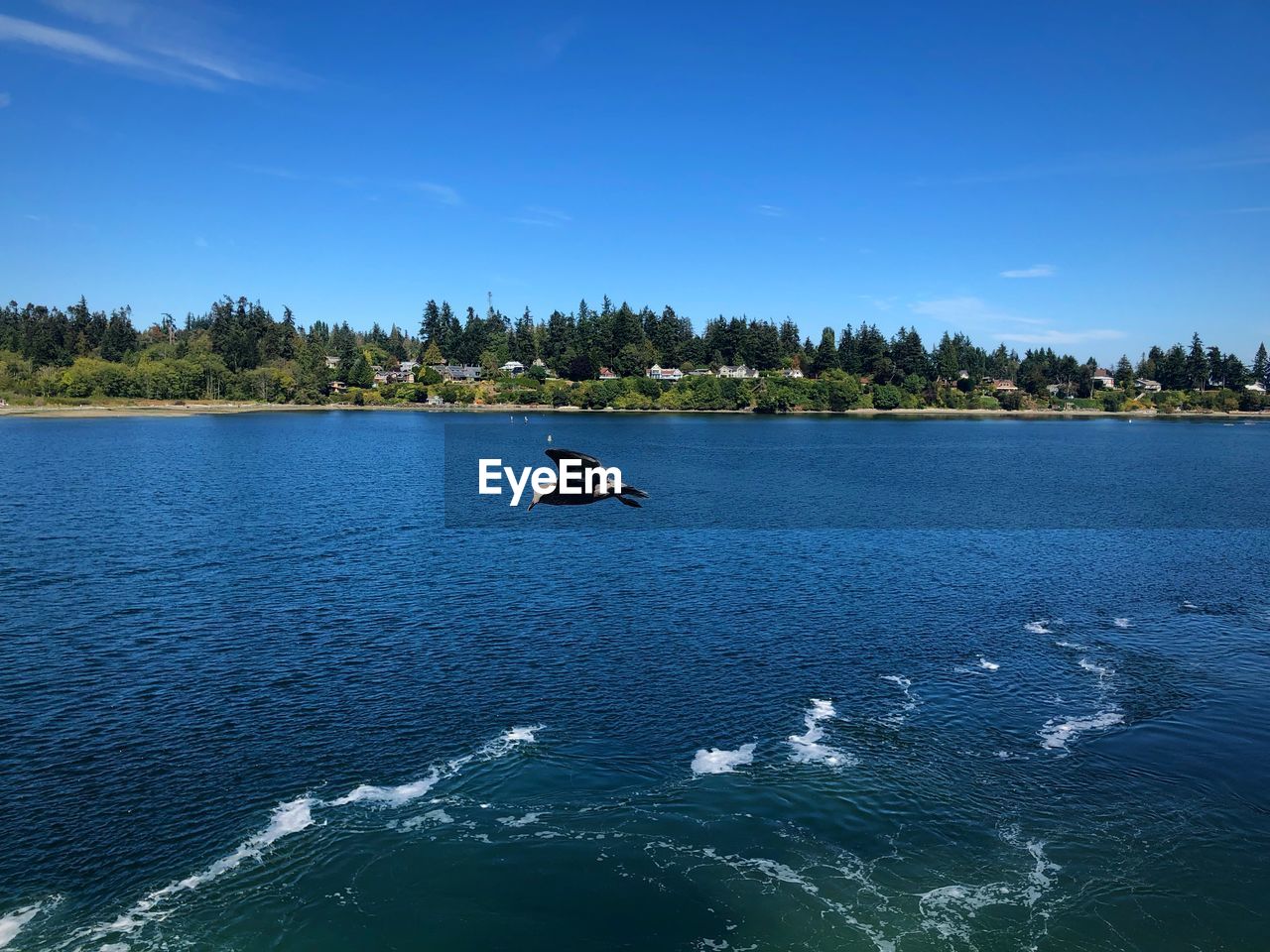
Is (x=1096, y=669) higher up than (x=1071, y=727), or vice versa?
(x=1096, y=669)

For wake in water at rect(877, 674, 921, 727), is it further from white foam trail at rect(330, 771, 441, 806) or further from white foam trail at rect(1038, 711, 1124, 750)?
white foam trail at rect(330, 771, 441, 806)

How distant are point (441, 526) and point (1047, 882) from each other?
83.0 meters

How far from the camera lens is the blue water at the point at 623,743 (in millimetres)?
34219

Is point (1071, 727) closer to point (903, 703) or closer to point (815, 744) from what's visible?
point (903, 703)

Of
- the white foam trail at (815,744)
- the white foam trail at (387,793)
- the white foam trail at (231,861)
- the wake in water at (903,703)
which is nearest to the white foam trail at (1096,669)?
the wake in water at (903,703)

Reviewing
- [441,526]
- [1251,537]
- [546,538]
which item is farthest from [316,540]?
[1251,537]

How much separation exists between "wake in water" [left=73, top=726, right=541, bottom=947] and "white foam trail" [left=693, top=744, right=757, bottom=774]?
9.47m

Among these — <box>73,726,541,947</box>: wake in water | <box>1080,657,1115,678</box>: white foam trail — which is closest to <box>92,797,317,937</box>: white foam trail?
<box>73,726,541,947</box>: wake in water

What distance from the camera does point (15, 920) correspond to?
32.3 m

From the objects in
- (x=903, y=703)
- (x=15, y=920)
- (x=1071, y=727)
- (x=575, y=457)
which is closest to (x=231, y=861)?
(x=15, y=920)

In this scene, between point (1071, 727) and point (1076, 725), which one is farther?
point (1076, 725)

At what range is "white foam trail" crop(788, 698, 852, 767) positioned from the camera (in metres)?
46.1

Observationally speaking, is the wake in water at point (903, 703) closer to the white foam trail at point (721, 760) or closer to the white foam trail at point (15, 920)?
the white foam trail at point (721, 760)

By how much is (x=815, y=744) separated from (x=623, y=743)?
35.8ft
